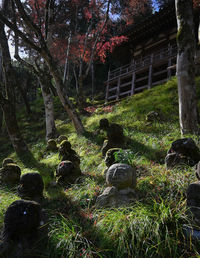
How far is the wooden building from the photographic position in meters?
12.9

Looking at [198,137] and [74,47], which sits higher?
[74,47]

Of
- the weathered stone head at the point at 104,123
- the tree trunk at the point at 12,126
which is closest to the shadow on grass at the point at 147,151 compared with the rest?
the weathered stone head at the point at 104,123

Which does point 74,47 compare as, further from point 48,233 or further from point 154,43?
point 48,233

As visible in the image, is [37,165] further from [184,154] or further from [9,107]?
[184,154]

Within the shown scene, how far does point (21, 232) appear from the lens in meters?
2.18

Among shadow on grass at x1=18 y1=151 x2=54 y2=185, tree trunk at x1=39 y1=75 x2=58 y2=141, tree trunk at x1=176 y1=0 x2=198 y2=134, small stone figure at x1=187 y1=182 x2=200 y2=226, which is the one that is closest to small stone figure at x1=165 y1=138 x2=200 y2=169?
small stone figure at x1=187 y1=182 x2=200 y2=226

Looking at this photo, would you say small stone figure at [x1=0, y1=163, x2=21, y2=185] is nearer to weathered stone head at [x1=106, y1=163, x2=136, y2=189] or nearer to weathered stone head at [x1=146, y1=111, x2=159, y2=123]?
weathered stone head at [x1=106, y1=163, x2=136, y2=189]

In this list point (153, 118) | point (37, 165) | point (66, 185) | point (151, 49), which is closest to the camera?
point (66, 185)

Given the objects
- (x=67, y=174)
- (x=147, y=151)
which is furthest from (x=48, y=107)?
(x=147, y=151)

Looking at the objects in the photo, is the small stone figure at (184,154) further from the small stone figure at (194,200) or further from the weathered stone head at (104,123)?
the weathered stone head at (104,123)

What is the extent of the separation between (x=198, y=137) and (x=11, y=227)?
4404 mm

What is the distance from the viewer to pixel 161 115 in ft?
22.9

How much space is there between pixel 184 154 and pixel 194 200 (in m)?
1.39

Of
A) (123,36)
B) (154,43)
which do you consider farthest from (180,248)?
(154,43)
